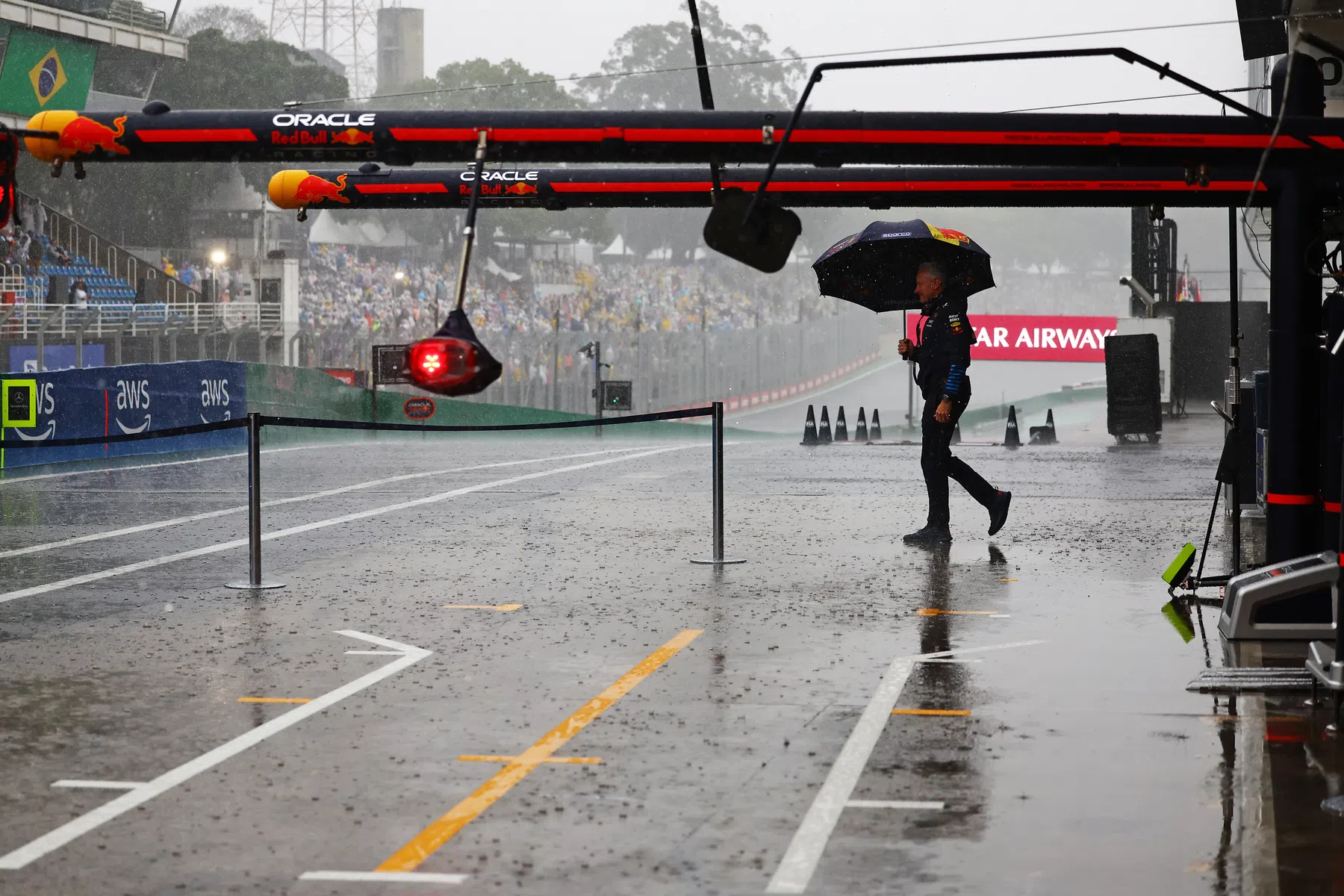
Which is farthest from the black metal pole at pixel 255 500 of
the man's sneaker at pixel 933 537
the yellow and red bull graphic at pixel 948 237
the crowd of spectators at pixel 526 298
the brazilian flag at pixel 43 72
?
the brazilian flag at pixel 43 72

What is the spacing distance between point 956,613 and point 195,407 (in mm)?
19498

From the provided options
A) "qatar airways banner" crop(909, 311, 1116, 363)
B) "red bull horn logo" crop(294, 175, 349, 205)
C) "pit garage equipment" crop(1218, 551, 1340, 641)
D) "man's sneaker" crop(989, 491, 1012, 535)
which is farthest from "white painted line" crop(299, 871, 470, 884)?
"qatar airways banner" crop(909, 311, 1116, 363)

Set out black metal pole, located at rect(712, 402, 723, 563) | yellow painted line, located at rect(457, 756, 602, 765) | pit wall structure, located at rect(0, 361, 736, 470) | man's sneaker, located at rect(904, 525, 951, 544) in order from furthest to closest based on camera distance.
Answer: pit wall structure, located at rect(0, 361, 736, 470) → man's sneaker, located at rect(904, 525, 951, 544) → black metal pole, located at rect(712, 402, 723, 563) → yellow painted line, located at rect(457, 756, 602, 765)

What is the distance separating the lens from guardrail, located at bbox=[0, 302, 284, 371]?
115 feet

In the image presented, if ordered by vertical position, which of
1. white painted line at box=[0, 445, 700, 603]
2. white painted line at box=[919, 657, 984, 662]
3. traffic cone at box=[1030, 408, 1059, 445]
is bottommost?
white painted line at box=[919, 657, 984, 662]

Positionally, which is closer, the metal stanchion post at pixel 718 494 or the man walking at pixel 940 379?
the metal stanchion post at pixel 718 494

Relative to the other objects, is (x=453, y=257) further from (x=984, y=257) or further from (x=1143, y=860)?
(x=1143, y=860)

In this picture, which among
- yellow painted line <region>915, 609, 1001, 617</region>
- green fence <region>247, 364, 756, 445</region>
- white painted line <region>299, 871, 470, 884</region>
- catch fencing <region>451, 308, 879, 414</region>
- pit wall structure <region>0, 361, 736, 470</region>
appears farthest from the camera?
catch fencing <region>451, 308, 879, 414</region>

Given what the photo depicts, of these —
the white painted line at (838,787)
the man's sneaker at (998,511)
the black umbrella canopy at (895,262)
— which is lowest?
the white painted line at (838,787)

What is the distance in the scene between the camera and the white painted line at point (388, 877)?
5.08 metres

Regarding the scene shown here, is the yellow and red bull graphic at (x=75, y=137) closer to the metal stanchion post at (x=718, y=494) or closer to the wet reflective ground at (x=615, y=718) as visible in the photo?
the wet reflective ground at (x=615, y=718)

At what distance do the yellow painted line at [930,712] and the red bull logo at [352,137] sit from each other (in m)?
3.85

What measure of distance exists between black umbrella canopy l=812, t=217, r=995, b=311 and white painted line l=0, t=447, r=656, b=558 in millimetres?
6159

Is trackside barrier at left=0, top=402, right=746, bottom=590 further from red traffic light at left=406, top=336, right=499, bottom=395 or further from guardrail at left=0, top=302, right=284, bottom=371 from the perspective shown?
guardrail at left=0, top=302, right=284, bottom=371
